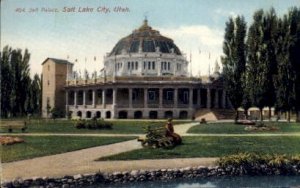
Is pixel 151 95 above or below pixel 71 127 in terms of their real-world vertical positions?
above

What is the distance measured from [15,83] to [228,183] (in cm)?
657

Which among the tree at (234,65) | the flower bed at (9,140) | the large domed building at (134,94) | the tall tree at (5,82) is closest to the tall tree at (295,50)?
the tree at (234,65)

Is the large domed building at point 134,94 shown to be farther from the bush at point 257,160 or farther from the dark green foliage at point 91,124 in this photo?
the bush at point 257,160

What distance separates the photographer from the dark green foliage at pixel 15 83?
13117mm

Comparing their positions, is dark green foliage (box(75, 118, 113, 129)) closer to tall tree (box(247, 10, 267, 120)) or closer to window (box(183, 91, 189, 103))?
tall tree (box(247, 10, 267, 120))

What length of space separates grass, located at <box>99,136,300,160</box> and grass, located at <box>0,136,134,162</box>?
1.37 meters

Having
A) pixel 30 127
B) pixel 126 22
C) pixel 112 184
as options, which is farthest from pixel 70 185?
pixel 30 127

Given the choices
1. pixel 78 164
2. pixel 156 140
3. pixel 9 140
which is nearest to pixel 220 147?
pixel 156 140

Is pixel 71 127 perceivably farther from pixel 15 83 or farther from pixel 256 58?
pixel 256 58

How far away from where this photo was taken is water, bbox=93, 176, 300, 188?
10797 mm

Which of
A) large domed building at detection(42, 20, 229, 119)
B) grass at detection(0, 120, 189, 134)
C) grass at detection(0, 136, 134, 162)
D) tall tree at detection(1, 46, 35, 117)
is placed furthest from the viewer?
large domed building at detection(42, 20, 229, 119)

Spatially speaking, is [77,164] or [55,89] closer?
[77,164]

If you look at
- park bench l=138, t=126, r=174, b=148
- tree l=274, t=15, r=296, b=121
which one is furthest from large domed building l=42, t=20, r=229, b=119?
park bench l=138, t=126, r=174, b=148

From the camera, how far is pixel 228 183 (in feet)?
37.2
